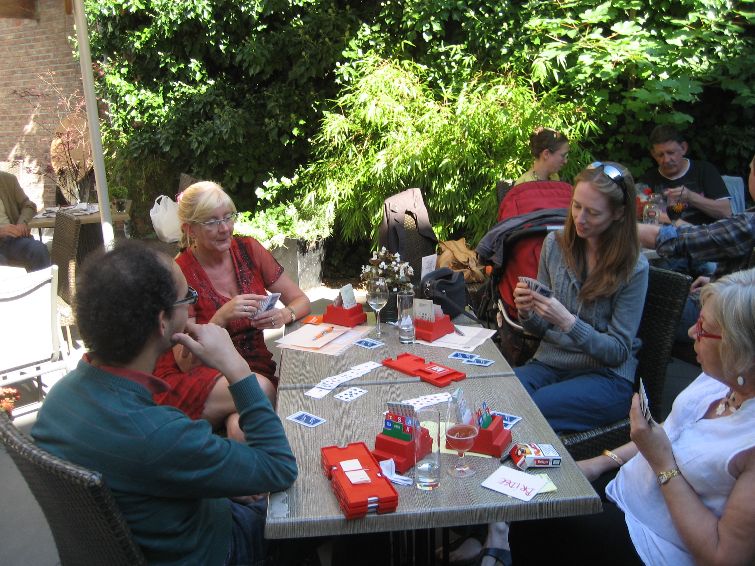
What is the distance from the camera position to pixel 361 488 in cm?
153

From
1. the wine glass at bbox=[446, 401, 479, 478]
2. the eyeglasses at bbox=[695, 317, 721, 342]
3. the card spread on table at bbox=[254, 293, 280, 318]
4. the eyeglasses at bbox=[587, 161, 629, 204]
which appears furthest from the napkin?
the eyeglasses at bbox=[587, 161, 629, 204]

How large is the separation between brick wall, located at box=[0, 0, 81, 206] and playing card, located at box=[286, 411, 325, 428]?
338 inches

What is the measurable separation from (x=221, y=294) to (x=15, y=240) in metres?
3.79

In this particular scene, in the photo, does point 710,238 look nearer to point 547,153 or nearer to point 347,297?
point 347,297

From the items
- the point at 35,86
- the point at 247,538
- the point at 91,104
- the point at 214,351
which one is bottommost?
the point at 247,538

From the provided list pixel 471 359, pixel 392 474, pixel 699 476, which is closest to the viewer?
pixel 699 476

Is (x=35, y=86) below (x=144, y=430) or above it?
above

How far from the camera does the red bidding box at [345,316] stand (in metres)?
2.88

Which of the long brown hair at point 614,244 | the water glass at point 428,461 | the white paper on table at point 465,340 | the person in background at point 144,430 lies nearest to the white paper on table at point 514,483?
the water glass at point 428,461

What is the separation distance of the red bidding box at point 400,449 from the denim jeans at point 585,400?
79cm

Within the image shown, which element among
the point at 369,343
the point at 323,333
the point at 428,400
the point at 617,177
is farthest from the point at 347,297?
the point at 617,177

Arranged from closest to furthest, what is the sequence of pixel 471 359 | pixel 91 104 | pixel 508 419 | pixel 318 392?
pixel 508 419
pixel 318 392
pixel 471 359
pixel 91 104

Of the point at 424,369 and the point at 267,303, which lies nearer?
the point at 424,369

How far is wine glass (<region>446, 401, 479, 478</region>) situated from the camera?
1.68 metres
